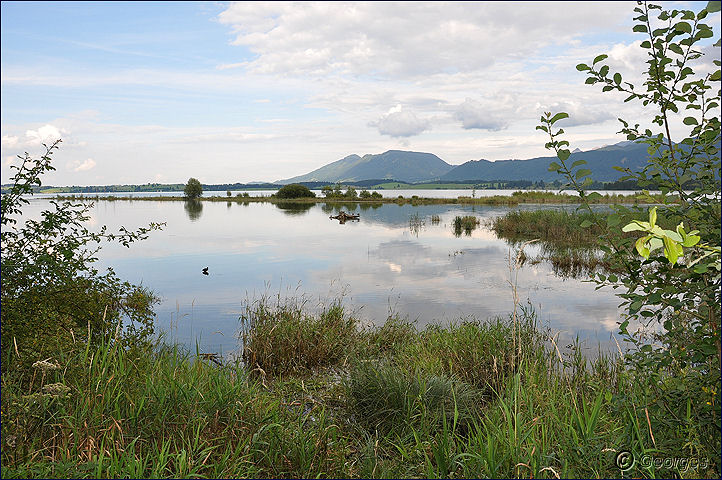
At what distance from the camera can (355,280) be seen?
15.8m

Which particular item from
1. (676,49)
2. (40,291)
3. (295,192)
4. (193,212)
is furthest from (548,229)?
(295,192)

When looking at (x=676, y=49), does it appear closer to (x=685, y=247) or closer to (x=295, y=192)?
(x=685, y=247)

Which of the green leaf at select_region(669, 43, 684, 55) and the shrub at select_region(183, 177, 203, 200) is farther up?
the shrub at select_region(183, 177, 203, 200)

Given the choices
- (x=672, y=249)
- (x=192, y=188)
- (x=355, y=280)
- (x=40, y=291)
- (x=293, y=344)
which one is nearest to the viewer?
Answer: (x=672, y=249)

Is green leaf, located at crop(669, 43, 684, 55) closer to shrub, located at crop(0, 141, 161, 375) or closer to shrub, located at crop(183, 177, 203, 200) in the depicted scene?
shrub, located at crop(0, 141, 161, 375)

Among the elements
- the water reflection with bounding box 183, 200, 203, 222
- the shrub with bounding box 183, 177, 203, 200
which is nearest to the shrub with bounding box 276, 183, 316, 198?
the water reflection with bounding box 183, 200, 203, 222

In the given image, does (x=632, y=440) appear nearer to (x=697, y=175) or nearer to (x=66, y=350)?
(x=697, y=175)

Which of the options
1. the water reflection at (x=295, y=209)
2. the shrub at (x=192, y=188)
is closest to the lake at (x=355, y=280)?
the water reflection at (x=295, y=209)

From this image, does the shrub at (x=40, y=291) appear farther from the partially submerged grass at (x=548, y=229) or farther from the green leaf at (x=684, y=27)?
the partially submerged grass at (x=548, y=229)

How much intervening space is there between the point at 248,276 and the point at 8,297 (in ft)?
39.6

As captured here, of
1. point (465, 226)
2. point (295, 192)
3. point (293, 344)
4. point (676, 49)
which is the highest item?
point (295, 192)

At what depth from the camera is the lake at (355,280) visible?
11.0 meters

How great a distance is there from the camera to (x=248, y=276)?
55.5 feet

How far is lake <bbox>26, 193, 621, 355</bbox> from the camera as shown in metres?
11.0
